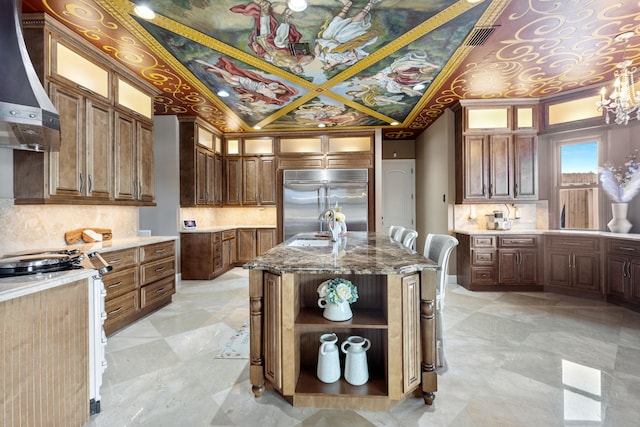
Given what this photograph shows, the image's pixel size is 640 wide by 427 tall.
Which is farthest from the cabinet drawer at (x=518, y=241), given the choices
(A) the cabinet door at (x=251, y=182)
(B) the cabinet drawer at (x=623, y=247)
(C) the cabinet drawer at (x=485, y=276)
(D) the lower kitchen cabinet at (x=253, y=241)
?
(A) the cabinet door at (x=251, y=182)

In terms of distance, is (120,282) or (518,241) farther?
(518,241)

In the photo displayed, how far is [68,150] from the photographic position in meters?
2.64

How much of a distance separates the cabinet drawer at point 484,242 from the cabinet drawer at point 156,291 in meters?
4.28

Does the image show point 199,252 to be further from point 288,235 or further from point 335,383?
point 335,383

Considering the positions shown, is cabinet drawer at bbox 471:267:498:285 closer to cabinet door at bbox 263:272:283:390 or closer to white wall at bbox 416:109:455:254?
white wall at bbox 416:109:455:254

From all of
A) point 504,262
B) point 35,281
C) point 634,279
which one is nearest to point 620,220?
point 634,279

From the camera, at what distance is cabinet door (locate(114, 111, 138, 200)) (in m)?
3.21

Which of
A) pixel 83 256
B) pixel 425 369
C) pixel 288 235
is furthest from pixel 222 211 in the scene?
pixel 425 369

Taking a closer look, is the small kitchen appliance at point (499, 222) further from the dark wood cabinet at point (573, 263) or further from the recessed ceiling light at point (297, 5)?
the recessed ceiling light at point (297, 5)

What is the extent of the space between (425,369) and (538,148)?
4405 mm

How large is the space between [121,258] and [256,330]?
76.2 inches

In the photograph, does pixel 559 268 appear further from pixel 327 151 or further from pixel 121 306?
pixel 121 306

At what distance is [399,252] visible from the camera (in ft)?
7.10

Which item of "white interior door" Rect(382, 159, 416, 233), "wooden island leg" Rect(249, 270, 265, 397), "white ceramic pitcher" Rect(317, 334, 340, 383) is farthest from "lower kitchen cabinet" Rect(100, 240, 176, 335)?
"white interior door" Rect(382, 159, 416, 233)
